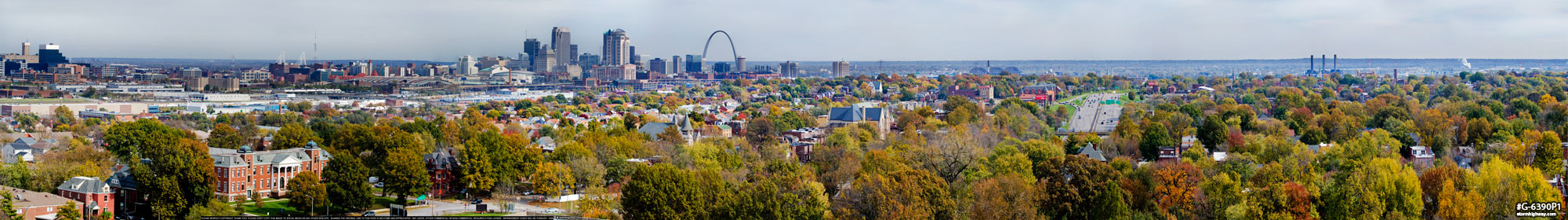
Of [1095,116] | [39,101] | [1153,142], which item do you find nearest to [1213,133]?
[1153,142]

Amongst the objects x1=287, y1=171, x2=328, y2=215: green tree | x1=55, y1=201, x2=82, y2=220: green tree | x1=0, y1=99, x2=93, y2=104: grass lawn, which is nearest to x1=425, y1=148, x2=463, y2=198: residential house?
x1=287, y1=171, x2=328, y2=215: green tree

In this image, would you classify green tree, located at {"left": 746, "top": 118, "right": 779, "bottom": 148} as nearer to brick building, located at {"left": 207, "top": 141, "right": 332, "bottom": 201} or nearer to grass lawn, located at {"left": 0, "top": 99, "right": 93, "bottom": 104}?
brick building, located at {"left": 207, "top": 141, "right": 332, "bottom": 201}

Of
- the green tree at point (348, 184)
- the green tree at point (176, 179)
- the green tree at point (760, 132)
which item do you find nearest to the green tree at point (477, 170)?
the green tree at point (348, 184)

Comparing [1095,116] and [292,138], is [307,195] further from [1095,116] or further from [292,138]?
[1095,116]

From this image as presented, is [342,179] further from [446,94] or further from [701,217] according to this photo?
[446,94]

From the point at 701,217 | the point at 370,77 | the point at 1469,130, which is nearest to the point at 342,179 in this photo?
the point at 701,217

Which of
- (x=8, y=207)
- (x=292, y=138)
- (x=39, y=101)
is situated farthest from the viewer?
(x=39, y=101)

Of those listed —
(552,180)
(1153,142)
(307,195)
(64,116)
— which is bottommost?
(307,195)
